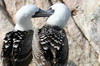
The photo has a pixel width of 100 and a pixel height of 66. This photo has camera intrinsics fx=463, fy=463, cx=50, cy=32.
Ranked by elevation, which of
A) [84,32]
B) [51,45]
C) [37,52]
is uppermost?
[51,45]

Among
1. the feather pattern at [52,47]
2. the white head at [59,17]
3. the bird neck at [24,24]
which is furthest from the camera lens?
the bird neck at [24,24]

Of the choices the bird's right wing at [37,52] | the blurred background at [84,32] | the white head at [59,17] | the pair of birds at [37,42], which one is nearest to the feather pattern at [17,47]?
the pair of birds at [37,42]

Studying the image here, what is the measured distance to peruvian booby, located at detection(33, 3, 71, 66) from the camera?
6.79 m

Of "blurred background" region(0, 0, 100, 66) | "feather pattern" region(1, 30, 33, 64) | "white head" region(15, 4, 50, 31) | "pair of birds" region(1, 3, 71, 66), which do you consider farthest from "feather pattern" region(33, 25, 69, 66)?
"blurred background" region(0, 0, 100, 66)

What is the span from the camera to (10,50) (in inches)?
276

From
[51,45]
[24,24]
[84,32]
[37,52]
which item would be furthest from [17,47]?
[84,32]

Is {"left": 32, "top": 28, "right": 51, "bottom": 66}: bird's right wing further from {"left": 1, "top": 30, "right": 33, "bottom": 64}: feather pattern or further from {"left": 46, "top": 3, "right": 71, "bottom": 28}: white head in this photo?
{"left": 46, "top": 3, "right": 71, "bottom": 28}: white head

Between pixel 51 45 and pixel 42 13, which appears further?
pixel 42 13

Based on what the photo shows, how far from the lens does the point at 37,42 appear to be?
704cm

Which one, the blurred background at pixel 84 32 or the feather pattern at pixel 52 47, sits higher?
the feather pattern at pixel 52 47

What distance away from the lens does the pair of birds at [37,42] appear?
6.82 m

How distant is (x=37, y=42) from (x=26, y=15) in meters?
0.70

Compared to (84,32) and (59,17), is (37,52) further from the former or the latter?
(84,32)

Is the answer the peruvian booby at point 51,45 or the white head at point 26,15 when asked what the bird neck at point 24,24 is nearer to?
the white head at point 26,15
